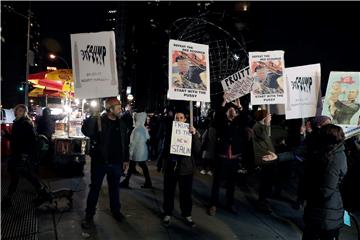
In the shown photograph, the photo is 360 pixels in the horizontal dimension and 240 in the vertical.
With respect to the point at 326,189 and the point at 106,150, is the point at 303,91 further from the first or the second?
the point at 106,150

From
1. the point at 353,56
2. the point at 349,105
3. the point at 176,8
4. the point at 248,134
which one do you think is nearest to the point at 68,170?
the point at 248,134

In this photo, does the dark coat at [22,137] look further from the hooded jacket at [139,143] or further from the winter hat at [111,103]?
the hooded jacket at [139,143]

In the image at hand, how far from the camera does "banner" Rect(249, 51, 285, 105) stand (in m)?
7.14

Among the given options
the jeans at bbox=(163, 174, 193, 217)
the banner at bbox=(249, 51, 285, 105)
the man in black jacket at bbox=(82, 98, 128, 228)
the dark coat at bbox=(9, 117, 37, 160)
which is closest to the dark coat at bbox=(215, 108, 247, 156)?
the banner at bbox=(249, 51, 285, 105)

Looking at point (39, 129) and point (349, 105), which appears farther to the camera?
point (39, 129)

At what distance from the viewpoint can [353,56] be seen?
1667 centimetres

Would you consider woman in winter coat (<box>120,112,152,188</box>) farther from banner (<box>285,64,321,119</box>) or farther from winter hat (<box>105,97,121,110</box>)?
banner (<box>285,64,321,119</box>)

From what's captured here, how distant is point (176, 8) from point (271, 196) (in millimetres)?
20775

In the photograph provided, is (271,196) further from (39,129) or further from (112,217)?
(39,129)

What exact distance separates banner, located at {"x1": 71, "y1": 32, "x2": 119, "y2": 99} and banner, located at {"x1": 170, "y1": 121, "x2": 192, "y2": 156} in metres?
1.16

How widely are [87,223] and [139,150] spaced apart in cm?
324

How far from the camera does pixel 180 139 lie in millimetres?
6332

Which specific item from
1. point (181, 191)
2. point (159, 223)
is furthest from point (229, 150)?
point (159, 223)

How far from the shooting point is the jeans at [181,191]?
6.38 m
